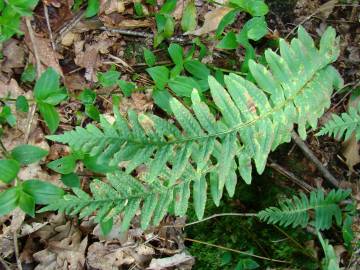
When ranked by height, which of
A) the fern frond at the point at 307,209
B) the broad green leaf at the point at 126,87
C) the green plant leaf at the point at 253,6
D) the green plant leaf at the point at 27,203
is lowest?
the fern frond at the point at 307,209

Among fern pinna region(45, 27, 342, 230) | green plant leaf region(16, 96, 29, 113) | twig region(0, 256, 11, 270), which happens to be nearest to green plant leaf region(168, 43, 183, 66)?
green plant leaf region(16, 96, 29, 113)

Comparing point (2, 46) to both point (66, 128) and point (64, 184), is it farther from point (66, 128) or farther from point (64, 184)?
point (64, 184)

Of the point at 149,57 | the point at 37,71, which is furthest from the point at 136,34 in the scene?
the point at 37,71

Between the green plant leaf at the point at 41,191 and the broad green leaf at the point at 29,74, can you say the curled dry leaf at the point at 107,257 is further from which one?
the broad green leaf at the point at 29,74

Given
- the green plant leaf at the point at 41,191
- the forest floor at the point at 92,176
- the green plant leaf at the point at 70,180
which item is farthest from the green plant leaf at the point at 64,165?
the forest floor at the point at 92,176

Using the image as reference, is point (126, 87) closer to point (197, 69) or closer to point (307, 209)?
point (197, 69)

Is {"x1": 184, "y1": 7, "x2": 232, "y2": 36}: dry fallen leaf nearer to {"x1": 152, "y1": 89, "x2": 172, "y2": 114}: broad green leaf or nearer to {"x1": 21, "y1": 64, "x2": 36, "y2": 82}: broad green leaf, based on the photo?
{"x1": 152, "y1": 89, "x2": 172, "y2": 114}: broad green leaf
